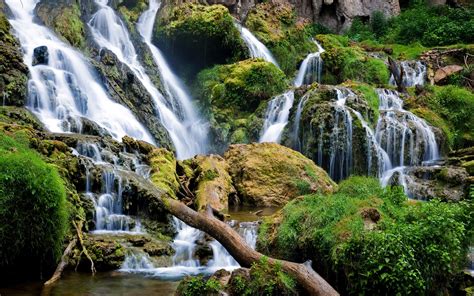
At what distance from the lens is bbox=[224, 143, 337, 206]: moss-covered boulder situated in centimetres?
1504

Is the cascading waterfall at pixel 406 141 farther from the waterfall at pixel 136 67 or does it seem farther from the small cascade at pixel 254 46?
the small cascade at pixel 254 46

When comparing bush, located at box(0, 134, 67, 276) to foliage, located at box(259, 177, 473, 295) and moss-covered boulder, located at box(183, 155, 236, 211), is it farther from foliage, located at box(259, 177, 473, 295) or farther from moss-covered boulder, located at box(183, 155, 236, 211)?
moss-covered boulder, located at box(183, 155, 236, 211)

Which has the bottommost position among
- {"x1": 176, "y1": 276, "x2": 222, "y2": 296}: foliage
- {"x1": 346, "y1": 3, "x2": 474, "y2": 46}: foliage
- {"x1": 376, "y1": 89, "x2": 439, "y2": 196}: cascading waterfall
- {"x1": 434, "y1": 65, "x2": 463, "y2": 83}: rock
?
{"x1": 176, "y1": 276, "x2": 222, "y2": 296}: foliage

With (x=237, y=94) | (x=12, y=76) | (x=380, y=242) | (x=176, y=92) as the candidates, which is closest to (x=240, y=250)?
(x=380, y=242)

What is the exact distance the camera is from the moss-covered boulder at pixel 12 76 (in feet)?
51.2

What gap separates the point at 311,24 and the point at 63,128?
82.3ft

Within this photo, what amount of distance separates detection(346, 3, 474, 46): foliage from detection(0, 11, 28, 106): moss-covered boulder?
2539cm

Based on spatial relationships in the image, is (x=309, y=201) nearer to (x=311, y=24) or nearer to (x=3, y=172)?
(x=3, y=172)

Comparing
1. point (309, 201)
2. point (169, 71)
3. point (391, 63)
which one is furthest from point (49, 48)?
point (391, 63)

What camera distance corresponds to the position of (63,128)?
Result: 15500mm

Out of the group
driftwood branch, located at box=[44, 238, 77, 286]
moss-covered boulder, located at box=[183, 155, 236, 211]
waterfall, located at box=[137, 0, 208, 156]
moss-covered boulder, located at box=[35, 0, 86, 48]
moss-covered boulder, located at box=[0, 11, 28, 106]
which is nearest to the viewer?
driftwood branch, located at box=[44, 238, 77, 286]

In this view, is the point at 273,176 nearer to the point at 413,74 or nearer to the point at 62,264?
the point at 62,264

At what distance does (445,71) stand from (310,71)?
24.1 feet

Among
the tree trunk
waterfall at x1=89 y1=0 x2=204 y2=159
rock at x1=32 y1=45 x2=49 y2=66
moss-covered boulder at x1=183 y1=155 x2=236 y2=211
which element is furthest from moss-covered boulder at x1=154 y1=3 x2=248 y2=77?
the tree trunk
